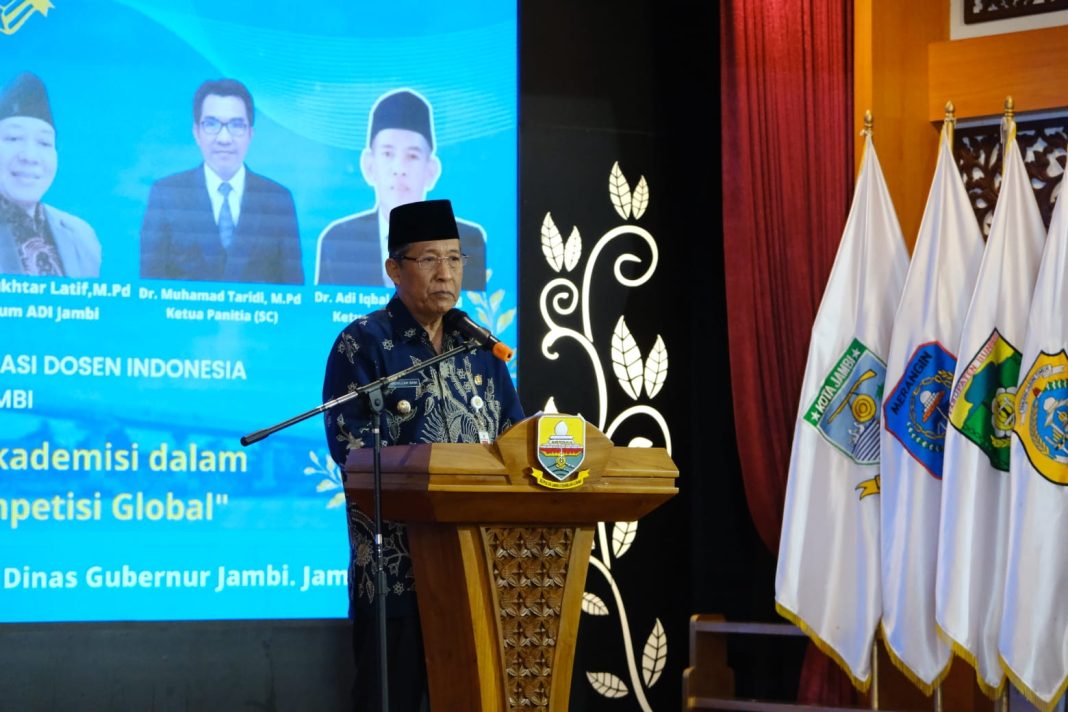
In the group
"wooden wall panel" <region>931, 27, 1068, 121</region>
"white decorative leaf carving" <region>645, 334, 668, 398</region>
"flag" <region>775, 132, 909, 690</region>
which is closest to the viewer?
"flag" <region>775, 132, 909, 690</region>

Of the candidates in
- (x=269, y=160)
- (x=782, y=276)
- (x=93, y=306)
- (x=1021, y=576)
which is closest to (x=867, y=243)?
(x=782, y=276)

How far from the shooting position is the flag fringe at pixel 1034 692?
3.79m

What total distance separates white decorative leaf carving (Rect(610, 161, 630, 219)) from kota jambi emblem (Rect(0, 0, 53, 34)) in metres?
2.03

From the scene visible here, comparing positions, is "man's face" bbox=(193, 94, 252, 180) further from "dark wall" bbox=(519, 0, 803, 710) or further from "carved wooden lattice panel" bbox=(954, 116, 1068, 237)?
"carved wooden lattice panel" bbox=(954, 116, 1068, 237)

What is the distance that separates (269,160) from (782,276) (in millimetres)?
1826

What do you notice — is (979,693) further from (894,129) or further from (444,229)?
(444,229)

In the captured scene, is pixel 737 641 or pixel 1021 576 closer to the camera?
pixel 1021 576

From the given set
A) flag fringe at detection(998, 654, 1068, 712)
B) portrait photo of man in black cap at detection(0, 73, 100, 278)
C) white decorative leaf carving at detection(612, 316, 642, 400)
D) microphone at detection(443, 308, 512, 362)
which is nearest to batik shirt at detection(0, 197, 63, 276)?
portrait photo of man in black cap at detection(0, 73, 100, 278)

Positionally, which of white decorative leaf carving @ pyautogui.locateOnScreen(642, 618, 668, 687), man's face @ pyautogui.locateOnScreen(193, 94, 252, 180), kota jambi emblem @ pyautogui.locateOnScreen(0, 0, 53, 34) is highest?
kota jambi emblem @ pyautogui.locateOnScreen(0, 0, 53, 34)

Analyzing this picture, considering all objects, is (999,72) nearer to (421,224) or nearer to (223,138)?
(421,224)

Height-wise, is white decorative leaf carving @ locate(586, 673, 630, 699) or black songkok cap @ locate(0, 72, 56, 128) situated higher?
black songkok cap @ locate(0, 72, 56, 128)

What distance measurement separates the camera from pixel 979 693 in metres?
4.51

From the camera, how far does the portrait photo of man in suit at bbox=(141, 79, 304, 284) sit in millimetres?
4293

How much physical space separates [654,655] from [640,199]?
169cm
